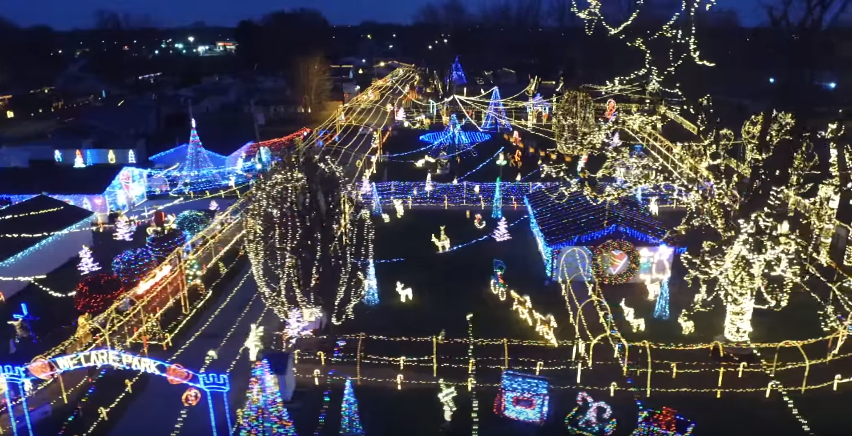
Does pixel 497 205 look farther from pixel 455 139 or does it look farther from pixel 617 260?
pixel 455 139

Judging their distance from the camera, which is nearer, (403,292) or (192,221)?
(403,292)

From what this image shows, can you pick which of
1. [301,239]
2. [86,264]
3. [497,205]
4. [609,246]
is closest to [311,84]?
[497,205]

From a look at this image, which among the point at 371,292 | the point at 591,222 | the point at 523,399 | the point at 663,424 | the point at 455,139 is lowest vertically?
the point at 663,424

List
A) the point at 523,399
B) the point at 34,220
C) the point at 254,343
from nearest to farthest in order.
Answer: the point at 523,399, the point at 254,343, the point at 34,220

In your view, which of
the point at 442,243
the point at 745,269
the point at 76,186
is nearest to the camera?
the point at 745,269

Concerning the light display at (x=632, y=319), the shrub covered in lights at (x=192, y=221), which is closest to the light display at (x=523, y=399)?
the light display at (x=632, y=319)

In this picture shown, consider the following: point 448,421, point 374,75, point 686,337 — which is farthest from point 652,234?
point 374,75
